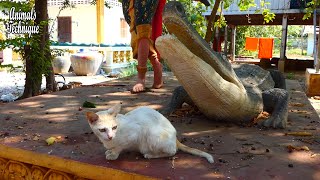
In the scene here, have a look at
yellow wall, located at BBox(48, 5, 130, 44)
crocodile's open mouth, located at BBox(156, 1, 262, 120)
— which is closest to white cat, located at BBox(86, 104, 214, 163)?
crocodile's open mouth, located at BBox(156, 1, 262, 120)

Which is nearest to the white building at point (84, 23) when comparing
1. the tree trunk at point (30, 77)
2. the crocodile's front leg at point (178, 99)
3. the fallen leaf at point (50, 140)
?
the tree trunk at point (30, 77)

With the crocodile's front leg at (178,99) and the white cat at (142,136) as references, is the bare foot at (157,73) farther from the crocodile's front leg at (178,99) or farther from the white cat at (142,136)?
the white cat at (142,136)

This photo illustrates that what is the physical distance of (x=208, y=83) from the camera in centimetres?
228

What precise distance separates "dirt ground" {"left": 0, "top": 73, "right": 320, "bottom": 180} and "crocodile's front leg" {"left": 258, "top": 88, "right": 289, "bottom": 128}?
72 mm

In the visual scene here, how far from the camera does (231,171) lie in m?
1.72

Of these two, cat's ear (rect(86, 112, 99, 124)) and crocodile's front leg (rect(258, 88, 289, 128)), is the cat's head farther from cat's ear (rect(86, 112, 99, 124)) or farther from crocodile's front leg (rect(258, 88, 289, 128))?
crocodile's front leg (rect(258, 88, 289, 128))

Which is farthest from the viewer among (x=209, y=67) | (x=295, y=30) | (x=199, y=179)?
(x=295, y=30)

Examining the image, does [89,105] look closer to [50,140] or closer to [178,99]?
[178,99]

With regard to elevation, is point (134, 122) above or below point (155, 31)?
below

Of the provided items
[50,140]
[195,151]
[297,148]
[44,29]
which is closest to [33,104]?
[50,140]

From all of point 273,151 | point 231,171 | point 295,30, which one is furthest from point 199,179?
point 295,30

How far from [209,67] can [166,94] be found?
1.58 meters

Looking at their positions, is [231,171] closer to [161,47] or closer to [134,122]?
[134,122]

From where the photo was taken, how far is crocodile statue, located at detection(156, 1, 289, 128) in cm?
213
